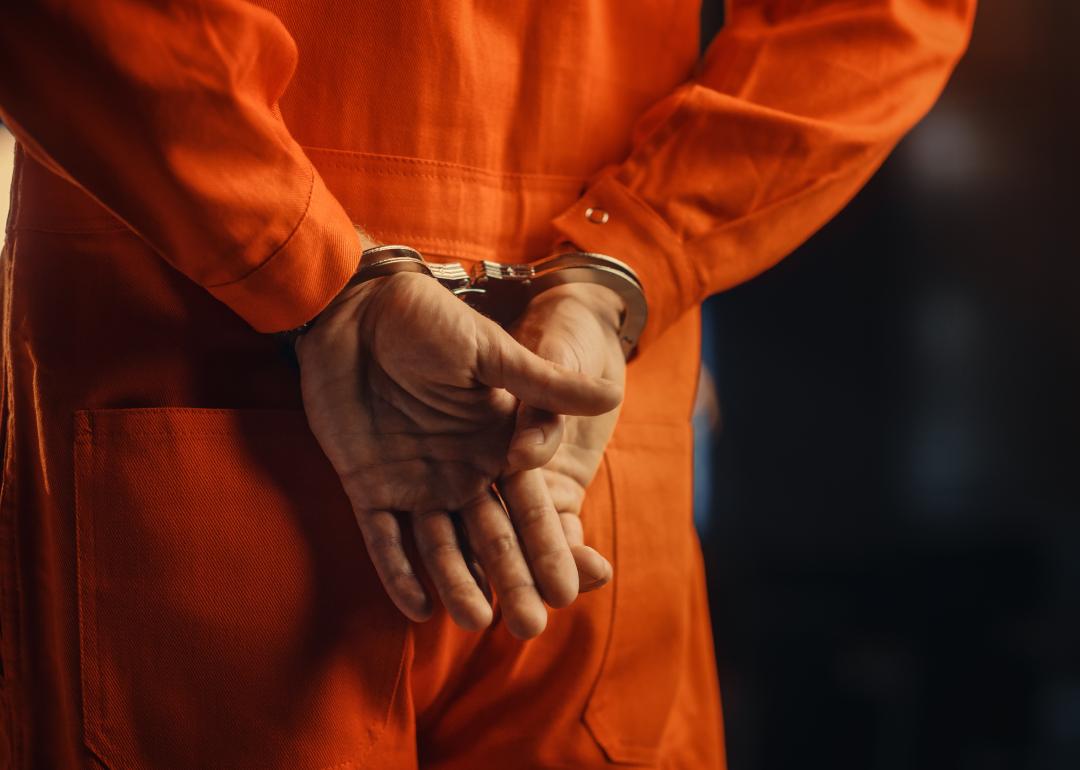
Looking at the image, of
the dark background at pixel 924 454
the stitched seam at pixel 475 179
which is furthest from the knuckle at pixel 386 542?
the dark background at pixel 924 454

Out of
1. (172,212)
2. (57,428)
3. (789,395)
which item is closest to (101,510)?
(57,428)

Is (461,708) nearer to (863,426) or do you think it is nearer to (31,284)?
(31,284)

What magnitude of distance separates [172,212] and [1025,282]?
1186 mm

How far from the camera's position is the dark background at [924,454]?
1297mm

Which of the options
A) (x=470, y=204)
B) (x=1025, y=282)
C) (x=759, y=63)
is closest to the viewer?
(x=470, y=204)

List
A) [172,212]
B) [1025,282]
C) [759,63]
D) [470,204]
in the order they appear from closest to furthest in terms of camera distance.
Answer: [172,212] → [470,204] → [759,63] → [1025,282]

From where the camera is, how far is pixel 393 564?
0.55 m

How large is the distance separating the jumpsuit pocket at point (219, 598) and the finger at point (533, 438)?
130 millimetres

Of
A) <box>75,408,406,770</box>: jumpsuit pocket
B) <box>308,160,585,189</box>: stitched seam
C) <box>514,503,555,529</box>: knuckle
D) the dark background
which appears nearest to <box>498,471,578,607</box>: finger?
<box>514,503,555,529</box>: knuckle

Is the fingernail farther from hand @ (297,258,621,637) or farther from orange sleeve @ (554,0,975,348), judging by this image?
orange sleeve @ (554,0,975,348)

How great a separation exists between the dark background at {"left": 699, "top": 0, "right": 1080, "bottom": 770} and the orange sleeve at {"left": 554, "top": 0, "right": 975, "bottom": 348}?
0.61 m

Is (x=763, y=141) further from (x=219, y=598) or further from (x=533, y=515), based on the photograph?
(x=219, y=598)

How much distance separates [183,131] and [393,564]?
264mm

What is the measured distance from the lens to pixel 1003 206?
1.32m
